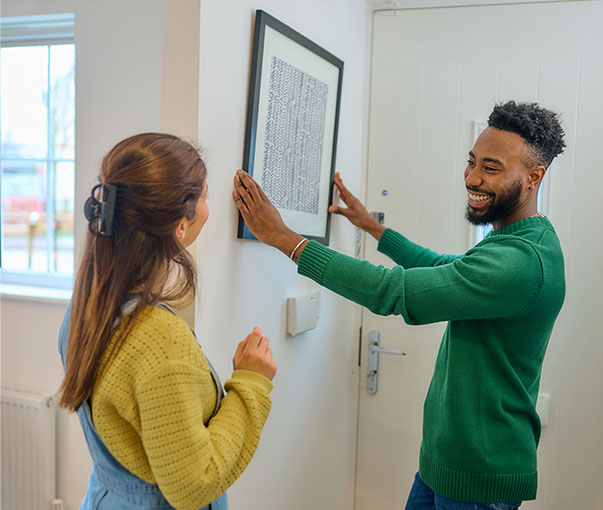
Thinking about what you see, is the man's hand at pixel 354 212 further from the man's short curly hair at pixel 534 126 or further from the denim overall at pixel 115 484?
the denim overall at pixel 115 484

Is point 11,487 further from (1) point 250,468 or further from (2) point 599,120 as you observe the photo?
(2) point 599,120

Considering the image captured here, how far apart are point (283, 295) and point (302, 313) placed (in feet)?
0.31

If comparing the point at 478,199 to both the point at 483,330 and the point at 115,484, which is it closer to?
the point at 483,330

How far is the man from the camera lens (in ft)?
4.12

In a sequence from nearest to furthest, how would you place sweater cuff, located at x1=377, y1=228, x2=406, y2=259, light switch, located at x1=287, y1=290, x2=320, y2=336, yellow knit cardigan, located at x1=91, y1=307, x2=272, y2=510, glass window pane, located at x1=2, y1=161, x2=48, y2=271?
yellow knit cardigan, located at x1=91, y1=307, x2=272, y2=510 → light switch, located at x1=287, y1=290, x2=320, y2=336 → sweater cuff, located at x1=377, y1=228, x2=406, y2=259 → glass window pane, located at x1=2, y1=161, x2=48, y2=271

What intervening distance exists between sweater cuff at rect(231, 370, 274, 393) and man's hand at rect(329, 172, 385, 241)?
920mm

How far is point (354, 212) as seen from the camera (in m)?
1.90

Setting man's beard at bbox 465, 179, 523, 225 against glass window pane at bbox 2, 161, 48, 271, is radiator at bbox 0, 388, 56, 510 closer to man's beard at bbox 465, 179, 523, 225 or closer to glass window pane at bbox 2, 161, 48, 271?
glass window pane at bbox 2, 161, 48, 271

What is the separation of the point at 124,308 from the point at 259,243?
25.3 inches

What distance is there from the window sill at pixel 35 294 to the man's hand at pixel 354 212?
120 cm

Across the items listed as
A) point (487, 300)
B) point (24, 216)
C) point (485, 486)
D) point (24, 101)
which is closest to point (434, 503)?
point (485, 486)

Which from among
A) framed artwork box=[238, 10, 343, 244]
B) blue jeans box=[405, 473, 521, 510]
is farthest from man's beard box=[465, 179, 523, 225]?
blue jeans box=[405, 473, 521, 510]

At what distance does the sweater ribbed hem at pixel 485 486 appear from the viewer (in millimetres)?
1316

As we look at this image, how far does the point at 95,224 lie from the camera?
899 millimetres
